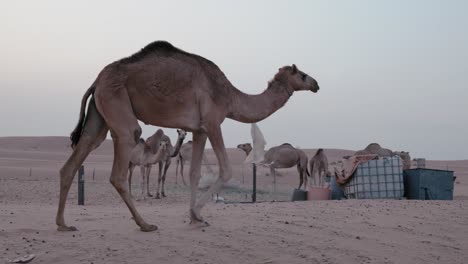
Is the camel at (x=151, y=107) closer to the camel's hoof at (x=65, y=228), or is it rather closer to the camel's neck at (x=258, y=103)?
the camel's hoof at (x=65, y=228)

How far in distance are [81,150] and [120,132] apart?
2.07 feet

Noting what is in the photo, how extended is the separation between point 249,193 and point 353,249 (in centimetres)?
1668

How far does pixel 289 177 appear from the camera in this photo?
4019 centimetres

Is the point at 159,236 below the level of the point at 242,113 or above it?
below

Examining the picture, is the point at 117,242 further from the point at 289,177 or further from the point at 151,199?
the point at 289,177

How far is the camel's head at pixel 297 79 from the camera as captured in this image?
9.41m

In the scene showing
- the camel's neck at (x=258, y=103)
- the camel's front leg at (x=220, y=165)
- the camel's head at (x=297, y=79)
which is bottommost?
the camel's front leg at (x=220, y=165)

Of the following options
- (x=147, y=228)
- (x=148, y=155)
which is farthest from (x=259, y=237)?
(x=148, y=155)

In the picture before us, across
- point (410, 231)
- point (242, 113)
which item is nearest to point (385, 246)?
point (410, 231)

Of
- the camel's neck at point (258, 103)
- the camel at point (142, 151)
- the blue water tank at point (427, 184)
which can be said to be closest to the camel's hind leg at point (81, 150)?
the camel's neck at point (258, 103)

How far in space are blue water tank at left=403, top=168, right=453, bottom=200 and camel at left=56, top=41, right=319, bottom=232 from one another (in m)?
7.66

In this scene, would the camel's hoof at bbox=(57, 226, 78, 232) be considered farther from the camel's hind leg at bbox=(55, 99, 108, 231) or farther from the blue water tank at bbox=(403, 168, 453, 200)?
the blue water tank at bbox=(403, 168, 453, 200)

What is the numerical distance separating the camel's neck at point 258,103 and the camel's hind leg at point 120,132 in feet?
5.46

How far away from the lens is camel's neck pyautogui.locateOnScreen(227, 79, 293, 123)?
8.62 meters
